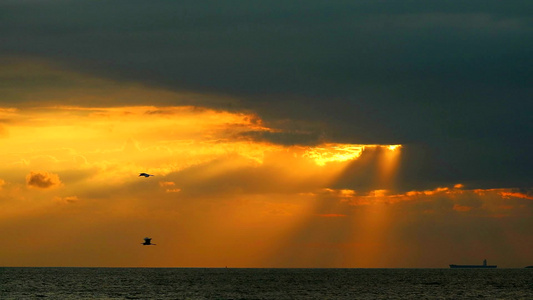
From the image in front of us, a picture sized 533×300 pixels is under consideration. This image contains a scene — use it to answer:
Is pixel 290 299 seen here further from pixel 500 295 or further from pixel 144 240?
pixel 500 295

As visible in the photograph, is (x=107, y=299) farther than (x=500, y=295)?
No

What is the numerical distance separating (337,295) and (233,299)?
31.4 metres

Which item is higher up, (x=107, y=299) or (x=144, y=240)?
(x=144, y=240)

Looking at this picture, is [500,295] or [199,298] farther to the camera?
[500,295]

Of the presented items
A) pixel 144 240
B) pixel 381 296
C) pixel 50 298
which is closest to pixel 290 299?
pixel 381 296

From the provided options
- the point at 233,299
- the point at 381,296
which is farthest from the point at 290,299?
the point at 381,296

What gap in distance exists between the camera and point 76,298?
171 m

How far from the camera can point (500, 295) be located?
195625 mm

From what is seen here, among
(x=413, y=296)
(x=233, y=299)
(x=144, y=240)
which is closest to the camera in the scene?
(x=144, y=240)

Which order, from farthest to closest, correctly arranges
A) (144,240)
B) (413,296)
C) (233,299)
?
(413,296) → (233,299) → (144,240)

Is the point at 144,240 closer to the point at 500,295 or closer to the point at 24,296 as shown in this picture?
the point at 24,296

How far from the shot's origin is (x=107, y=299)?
167 m

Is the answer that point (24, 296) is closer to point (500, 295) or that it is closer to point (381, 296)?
point (381, 296)

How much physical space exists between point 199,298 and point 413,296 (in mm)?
52612
